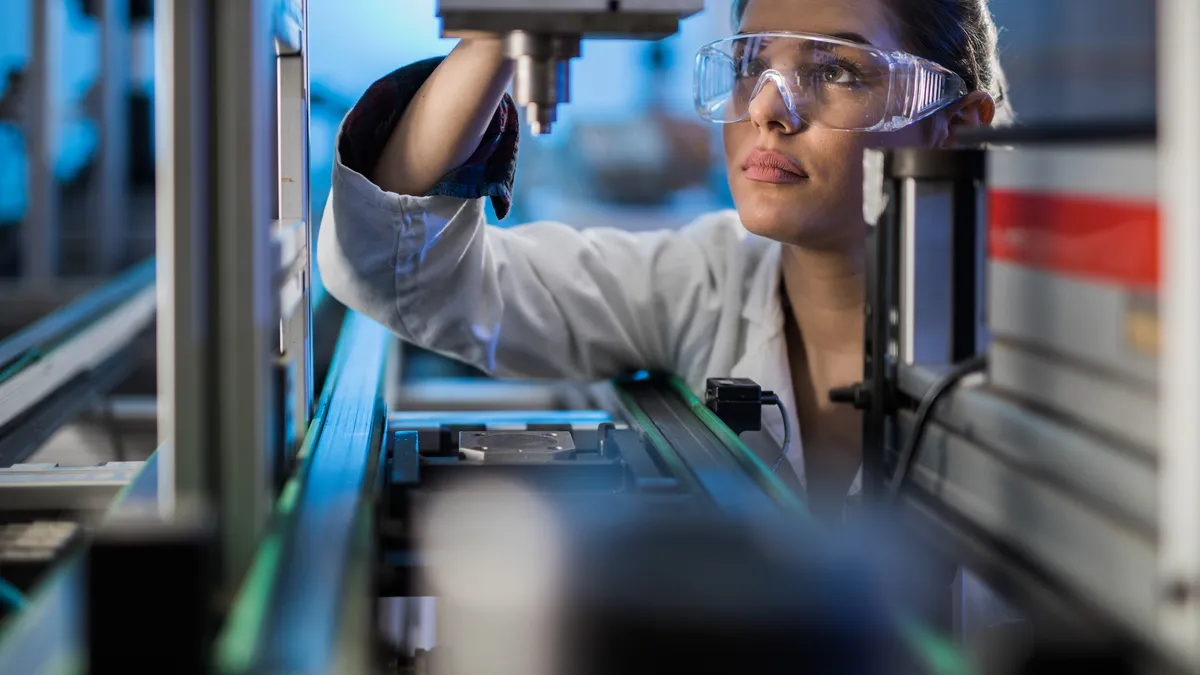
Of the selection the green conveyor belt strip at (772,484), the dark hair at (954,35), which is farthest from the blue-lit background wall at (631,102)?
the green conveyor belt strip at (772,484)

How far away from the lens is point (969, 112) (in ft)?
4.42

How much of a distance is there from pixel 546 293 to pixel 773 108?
18.1 inches

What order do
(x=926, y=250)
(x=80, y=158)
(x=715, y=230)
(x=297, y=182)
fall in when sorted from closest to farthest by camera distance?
(x=926, y=250) < (x=297, y=182) < (x=715, y=230) < (x=80, y=158)

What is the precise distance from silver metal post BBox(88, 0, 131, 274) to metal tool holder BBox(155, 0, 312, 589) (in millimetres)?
2506

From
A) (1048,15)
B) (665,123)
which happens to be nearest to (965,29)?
(665,123)

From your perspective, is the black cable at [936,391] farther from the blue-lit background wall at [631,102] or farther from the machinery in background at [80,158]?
the machinery in background at [80,158]

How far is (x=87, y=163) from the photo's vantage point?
3.62m

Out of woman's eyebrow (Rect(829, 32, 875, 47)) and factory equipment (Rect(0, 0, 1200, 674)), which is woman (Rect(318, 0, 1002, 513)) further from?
factory equipment (Rect(0, 0, 1200, 674))

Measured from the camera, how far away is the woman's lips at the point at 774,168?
1.29 m

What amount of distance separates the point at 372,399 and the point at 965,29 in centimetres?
85

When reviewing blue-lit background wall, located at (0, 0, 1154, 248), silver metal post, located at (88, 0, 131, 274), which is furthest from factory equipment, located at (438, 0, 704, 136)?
silver metal post, located at (88, 0, 131, 274)

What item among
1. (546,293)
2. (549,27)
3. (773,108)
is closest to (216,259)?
(549,27)

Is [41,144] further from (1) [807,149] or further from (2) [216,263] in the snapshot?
(2) [216,263]

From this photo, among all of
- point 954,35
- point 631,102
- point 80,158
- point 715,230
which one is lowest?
point 715,230
